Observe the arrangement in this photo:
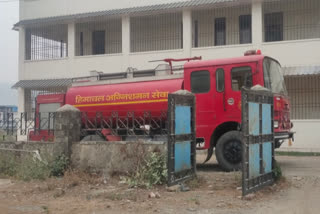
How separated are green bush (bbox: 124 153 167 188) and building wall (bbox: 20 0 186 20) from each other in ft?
44.0

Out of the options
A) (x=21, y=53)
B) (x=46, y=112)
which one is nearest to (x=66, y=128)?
(x=46, y=112)

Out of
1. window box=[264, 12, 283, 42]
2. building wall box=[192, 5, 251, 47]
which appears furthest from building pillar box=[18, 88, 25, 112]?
window box=[264, 12, 283, 42]

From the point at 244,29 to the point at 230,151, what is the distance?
12298 mm

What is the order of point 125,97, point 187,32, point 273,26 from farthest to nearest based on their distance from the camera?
point 273,26
point 187,32
point 125,97

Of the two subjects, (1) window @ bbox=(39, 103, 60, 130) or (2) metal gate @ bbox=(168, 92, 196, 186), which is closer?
(2) metal gate @ bbox=(168, 92, 196, 186)

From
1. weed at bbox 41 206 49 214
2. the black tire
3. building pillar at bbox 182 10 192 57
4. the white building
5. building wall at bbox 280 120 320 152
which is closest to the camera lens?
weed at bbox 41 206 49 214

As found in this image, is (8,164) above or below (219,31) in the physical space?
below

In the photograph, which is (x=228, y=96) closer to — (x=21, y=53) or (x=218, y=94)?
(x=218, y=94)

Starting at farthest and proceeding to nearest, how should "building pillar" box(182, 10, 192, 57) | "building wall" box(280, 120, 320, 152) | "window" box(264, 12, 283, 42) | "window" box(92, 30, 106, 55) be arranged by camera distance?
1. "window" box(92, 30, 106, 55)
2. "window" box(264, 12, 283, 42)
3. "building pillar" box(182, 10, 192, 57)
4. "building wall" box(280, 120, 320, 152)

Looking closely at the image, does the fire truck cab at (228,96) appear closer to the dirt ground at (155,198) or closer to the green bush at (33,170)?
the dirt ground at (155,198)

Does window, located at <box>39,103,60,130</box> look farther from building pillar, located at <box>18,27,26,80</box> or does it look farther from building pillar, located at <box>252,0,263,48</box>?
building pillar, located at <box>18,27,26,80</box>

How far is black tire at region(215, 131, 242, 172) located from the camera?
1068 cm

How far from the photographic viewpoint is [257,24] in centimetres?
1961

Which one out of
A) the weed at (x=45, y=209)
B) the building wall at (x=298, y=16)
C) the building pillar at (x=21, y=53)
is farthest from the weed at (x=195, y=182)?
the building pillar at (x=21, y=53)
